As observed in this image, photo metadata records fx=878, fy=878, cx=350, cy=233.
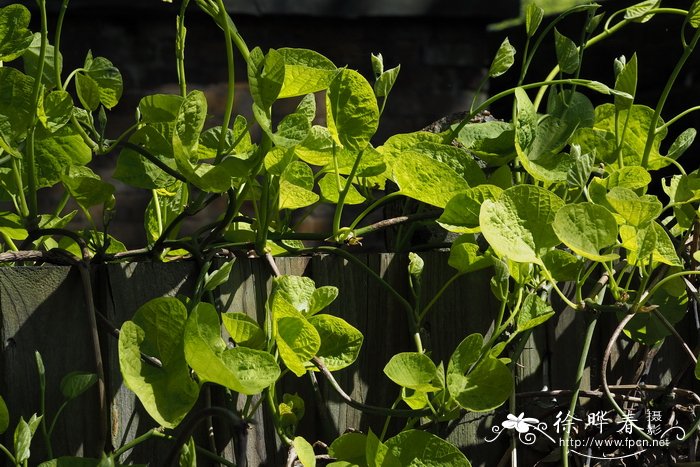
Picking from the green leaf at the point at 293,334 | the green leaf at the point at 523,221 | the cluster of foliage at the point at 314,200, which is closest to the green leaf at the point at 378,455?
the cluster of foliage at the point at 314,200

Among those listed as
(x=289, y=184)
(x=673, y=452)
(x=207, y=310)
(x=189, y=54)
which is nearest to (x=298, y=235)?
(x=289, y=184)

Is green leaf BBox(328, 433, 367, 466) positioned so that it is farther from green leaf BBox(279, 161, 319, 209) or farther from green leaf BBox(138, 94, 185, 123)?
green leaf BBox(138, 94, 185, 123)

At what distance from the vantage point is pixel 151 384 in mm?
695

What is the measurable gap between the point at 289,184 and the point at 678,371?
0.57 meters

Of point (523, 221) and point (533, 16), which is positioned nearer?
point (523, 221)

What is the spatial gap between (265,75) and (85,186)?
222 millimetres

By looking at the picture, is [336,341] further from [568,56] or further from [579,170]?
[568,56]

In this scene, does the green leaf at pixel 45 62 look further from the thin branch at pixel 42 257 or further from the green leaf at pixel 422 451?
the green leaf at pixel 422 451

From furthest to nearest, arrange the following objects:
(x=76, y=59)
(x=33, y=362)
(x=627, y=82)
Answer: (x=76, y=59) → (x=627, y=82) → (x=33, y=362)

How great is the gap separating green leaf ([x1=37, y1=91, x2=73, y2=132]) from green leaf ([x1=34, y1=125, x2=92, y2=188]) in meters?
0.04

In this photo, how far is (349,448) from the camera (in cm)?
86

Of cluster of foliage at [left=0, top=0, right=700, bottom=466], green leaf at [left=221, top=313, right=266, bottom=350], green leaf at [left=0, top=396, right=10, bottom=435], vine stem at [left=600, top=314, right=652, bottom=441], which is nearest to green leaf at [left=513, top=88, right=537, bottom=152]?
cluster of foliage at [left=0, top=0, right=700, bottom=466]

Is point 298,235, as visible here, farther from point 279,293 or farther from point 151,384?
point 151,384

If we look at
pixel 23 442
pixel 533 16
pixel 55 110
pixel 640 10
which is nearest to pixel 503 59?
pixel 533 16
